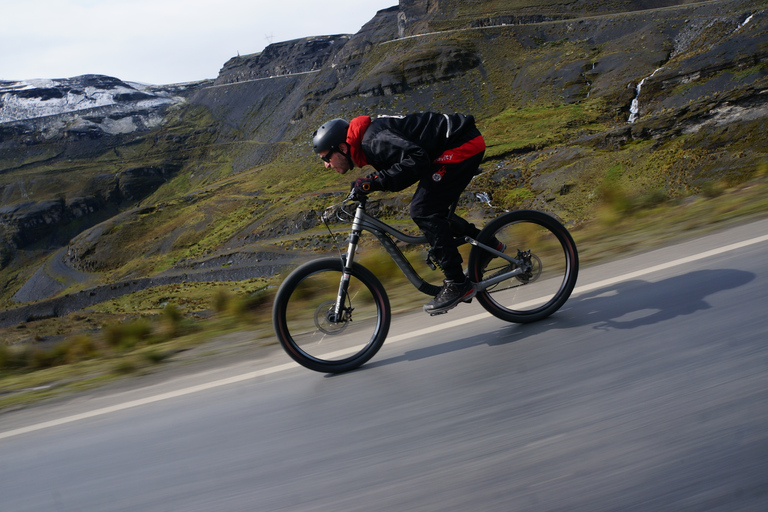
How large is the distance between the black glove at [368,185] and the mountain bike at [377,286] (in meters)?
0.10

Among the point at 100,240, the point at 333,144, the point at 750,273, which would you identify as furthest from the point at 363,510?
the point at 100,240

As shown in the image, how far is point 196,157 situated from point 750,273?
16852 cm

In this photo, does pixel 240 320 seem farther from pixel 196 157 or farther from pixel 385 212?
pixel 196 157

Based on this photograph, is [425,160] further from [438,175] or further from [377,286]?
[377,286]

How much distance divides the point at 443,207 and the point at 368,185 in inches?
23.5

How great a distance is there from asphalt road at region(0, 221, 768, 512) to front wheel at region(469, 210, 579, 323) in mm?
182

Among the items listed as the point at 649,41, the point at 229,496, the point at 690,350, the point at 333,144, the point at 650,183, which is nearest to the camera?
the point at 229,496

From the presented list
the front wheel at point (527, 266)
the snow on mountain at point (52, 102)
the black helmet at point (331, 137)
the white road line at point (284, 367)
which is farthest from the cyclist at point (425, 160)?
the snow on mountain at point (52, 102)

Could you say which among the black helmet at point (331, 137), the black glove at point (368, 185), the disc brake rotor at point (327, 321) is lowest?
the disc brake rotor at point (327, 321)

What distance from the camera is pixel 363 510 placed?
2152mm

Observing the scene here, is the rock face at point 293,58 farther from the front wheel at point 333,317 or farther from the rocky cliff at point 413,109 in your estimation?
the front wheel at point 333,317

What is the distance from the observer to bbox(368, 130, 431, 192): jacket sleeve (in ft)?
11.5

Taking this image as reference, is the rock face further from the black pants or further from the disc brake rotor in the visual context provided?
the disc brake rotor

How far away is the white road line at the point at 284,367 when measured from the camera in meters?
3.53
